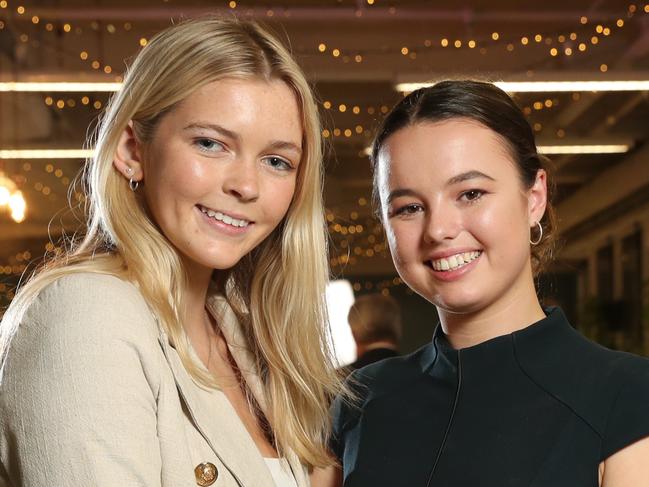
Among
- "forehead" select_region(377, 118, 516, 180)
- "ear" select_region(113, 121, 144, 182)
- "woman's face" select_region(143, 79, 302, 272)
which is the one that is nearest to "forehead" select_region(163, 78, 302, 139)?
"woman's face" select_region(143, 79, 302, 272)

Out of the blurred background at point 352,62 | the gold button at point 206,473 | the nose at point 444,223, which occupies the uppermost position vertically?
the blurred background at point 352,62

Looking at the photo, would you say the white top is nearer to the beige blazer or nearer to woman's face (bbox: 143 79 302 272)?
the beige blazer

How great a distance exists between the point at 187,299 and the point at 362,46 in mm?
6080

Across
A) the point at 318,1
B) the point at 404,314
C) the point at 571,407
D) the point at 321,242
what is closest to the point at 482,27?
the point at 318,1

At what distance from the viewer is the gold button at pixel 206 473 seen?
1657mm

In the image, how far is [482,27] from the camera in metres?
7.57

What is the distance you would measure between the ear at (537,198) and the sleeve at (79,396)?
802 millimetres

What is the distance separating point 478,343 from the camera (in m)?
1.90

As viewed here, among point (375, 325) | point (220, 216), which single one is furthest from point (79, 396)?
point (375, 325)

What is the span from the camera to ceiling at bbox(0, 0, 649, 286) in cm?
702

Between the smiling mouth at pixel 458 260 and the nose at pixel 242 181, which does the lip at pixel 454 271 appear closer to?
the smiling mouth at pixel 458 260

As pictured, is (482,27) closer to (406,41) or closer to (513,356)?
(406,41)

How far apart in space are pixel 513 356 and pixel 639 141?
8.94 meters

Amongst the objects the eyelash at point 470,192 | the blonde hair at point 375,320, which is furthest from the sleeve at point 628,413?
the blonde hair at point 375,320
